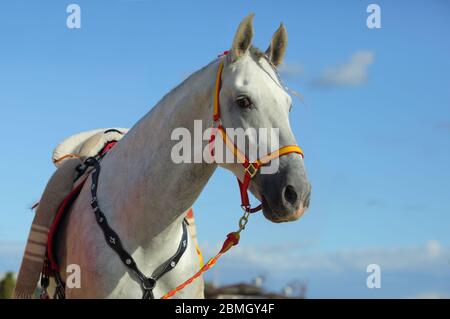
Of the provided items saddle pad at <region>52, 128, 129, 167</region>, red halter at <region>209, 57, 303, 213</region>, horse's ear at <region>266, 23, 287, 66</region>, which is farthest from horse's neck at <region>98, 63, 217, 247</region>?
saddle pad at <region>52, 128, 129, 167</region>

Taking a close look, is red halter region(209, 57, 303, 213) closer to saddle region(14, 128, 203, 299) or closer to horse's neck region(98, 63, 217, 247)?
horse's neck region(98, 63, 217, 247)

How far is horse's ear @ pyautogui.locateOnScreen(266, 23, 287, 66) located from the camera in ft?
21.2

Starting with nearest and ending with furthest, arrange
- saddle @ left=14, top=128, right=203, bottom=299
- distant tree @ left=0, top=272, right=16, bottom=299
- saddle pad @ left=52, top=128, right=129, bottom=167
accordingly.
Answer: saddle @ left=14, top=128, right=203, bottom=299 < saddle pad @ left=52, top=128, right=129, bottom=167 < distant tree @ left=0, top=272, right=16, bottom=299

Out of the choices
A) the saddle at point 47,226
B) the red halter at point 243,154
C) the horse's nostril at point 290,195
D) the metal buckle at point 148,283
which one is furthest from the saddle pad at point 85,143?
the horse's nostril at point 290,195

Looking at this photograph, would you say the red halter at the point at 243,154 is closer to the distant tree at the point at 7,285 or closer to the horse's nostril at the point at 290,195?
the horse's nostril at the point at 290,195

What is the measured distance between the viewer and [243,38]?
5.95 m

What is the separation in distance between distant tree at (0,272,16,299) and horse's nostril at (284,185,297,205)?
2981 cm

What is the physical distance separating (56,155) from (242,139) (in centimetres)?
371

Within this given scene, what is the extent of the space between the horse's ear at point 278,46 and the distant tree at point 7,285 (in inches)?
1146

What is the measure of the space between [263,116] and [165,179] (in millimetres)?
1170

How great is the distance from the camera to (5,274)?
33.9 meters

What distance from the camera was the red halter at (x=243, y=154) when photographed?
Answer: 5.45 metres
